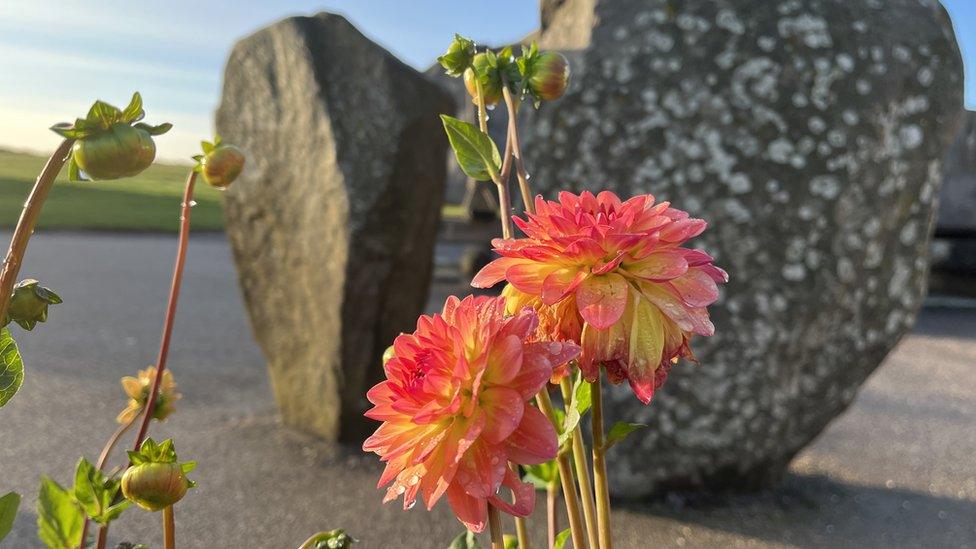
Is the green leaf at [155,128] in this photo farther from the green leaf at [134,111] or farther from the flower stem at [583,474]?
the flower stem at [583,474]

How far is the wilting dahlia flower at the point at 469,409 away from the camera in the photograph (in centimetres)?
45

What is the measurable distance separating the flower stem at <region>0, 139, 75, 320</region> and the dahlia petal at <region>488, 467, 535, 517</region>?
30cm

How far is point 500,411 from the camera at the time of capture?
0.46 meters

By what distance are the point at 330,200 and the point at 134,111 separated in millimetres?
1552

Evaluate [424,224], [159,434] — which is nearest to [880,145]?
[424,224]

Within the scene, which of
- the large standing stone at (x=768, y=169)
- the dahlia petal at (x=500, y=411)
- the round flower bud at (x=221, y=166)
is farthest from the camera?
the large standing stone at (x=768, y=169)

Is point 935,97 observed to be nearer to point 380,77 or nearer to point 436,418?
point 380,77

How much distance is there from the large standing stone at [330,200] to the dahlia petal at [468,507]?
159cm

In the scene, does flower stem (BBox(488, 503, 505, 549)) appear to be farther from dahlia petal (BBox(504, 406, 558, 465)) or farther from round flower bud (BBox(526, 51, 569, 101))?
round flower bud (BBox(526, 51, 569, 101))

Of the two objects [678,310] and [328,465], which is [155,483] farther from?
[328,465]

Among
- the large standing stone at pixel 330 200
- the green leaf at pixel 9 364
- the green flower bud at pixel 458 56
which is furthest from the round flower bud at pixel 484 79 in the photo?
the large standing stone at pixel 330 200

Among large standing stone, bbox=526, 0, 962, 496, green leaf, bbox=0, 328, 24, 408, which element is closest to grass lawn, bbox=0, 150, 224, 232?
large standing stone, bbox=526, 0, 962, 496

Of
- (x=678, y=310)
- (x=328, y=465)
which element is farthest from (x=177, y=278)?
(x=328, y=465)

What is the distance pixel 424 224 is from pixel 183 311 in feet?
8.78
